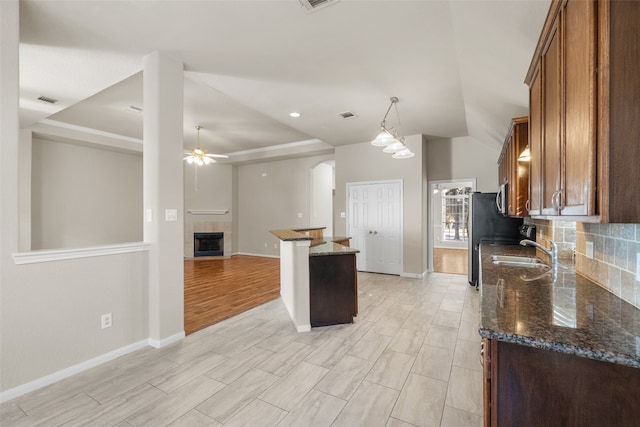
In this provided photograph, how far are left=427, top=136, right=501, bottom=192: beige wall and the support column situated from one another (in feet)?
16.2

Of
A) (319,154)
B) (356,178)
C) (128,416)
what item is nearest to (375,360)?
(128,416)

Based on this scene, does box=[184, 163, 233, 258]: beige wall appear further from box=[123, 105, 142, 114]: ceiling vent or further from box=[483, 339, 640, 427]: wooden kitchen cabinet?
box=[483, 339, 640, 427]: wooden kitchen cabinet

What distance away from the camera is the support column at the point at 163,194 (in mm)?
2756

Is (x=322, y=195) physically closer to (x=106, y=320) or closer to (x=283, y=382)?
(x=106, y=320)

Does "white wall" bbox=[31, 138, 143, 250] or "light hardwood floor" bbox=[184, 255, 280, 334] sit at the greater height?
"white wall" bbox=[31, 138, 143, 250]

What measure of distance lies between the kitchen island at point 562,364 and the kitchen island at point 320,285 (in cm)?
210

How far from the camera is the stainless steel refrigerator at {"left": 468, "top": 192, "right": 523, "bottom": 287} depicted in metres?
4.61

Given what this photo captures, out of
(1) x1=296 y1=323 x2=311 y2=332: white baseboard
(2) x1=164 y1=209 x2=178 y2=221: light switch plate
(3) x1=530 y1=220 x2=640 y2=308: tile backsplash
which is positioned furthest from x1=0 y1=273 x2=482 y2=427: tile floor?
(2) x1=164 y1=209 x2=178 y2=221: light switch plate

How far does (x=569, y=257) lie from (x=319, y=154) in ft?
18.3

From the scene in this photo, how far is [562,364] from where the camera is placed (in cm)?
101

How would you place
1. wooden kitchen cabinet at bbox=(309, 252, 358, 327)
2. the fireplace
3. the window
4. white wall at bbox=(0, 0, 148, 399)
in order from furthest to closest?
the window < the fireplace < wooden kitchen cabinet at bbox=(309, 252, 358, 327) < white wall at bbox=(0, 0, 148, 399)

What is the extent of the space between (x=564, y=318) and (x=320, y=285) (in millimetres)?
2382

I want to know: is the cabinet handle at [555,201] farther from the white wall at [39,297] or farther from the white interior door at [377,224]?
the white interior door at [377,224]

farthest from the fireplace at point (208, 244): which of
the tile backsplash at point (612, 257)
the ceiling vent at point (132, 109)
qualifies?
the tile backsplash at point (612, 257)
